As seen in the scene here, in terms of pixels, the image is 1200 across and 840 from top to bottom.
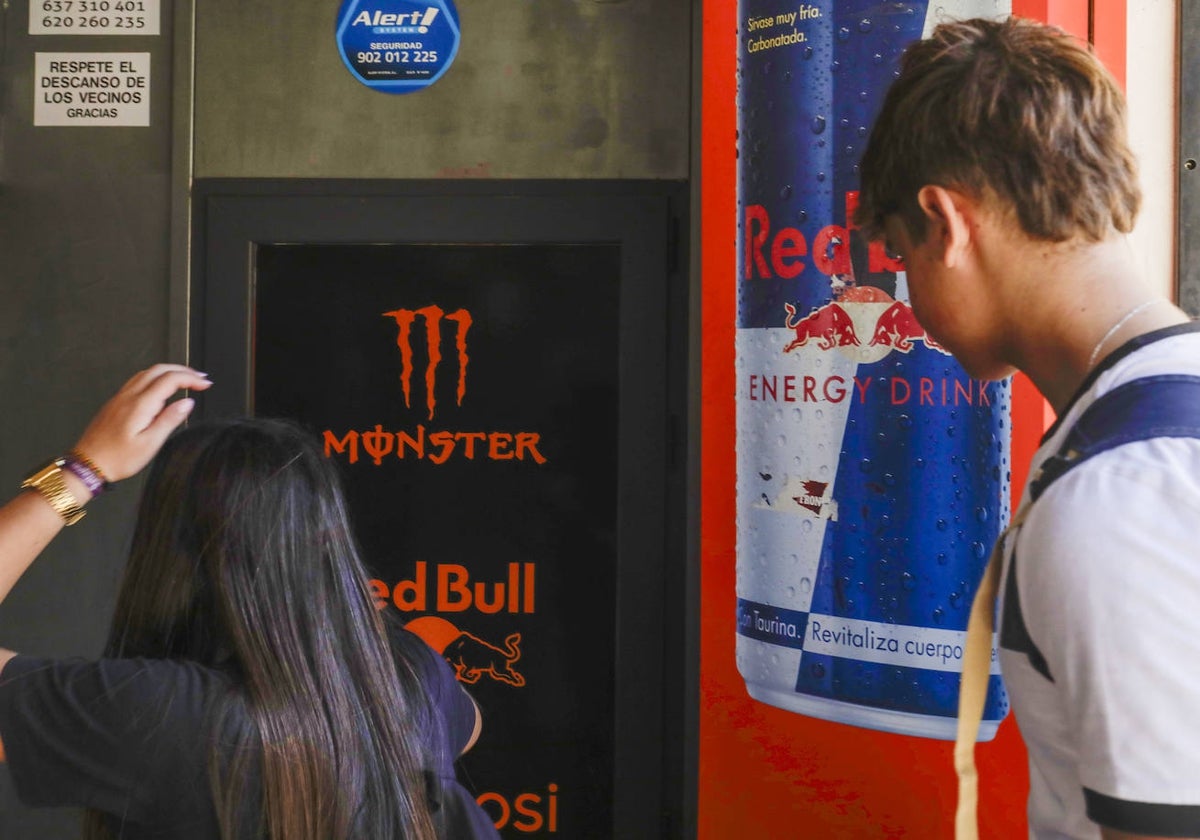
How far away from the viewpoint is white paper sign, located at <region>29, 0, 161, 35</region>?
245cm

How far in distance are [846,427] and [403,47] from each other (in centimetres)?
137

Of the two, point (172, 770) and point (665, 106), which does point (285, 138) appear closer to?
point (665, 106)

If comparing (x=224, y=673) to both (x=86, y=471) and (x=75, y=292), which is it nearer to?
(x=86, y=471)

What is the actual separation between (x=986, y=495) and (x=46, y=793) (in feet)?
4.69

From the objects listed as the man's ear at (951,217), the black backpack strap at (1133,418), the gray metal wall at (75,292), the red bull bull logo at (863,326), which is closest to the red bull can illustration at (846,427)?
the red bull bull logo at (863,326)

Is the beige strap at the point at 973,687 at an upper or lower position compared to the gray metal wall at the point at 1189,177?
lower

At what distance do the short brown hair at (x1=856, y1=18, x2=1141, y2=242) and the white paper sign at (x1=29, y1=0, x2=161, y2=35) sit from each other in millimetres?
2117

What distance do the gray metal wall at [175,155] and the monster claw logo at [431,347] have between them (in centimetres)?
32

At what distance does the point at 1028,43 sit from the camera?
0.93 meters

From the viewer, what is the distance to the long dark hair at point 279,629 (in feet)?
3.30

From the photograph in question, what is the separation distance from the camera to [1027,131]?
2.94 feet

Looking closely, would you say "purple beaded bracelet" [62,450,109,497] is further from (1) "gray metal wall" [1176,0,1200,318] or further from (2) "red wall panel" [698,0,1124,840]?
(1) "gray metal wall" [1176,0,1200,318]

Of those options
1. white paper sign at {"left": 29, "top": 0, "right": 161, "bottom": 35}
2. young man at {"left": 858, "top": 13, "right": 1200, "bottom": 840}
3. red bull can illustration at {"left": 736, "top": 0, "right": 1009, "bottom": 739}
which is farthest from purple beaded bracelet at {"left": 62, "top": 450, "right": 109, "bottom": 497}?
white paper sign at {"left": 29, "top": 0, "right": 161, "bottom": 35}

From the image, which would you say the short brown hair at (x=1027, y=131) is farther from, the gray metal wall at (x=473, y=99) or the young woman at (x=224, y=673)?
the gray metal wall at (x=473, y=99)
